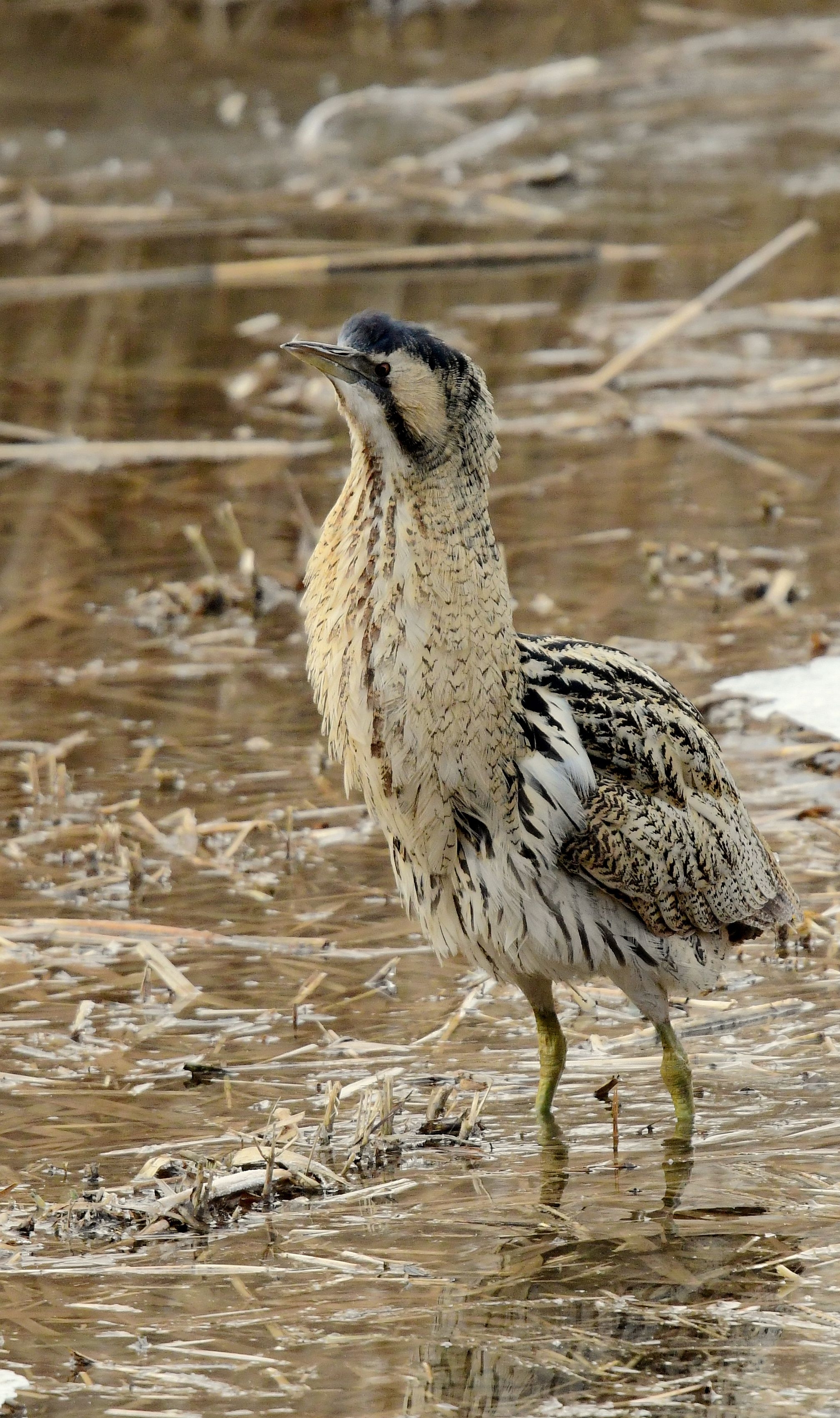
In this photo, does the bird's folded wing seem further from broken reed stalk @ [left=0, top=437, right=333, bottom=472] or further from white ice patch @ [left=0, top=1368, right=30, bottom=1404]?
broken reed stalk @ [left=0, top=437, right=333, bottom=472]

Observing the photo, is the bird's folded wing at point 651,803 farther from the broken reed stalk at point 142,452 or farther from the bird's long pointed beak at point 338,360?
the broken reed stalk at point 142,452

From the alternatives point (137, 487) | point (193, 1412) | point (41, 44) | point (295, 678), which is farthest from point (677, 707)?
point (41, 44)

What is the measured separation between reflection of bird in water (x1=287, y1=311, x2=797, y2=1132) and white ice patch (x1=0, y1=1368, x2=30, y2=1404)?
106 cm

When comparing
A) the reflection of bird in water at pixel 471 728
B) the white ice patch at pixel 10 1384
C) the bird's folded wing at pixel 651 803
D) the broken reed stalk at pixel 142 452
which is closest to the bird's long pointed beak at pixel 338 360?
the reflection of bird in water at pixel 471 728

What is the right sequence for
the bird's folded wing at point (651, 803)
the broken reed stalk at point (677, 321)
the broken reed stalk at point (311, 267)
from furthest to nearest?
the broken reed stalk at point (311, 267), the broken reed stalk at point (677, 321), the bird's folded wing at point (651, 803)

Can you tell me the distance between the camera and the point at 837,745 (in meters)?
5.22

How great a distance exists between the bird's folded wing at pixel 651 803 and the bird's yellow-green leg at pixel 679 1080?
0.62 feet

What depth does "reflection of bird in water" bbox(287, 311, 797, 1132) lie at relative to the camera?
11.4 feet

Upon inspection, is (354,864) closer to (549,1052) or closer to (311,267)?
(549,1052)

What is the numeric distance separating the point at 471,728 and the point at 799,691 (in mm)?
2277

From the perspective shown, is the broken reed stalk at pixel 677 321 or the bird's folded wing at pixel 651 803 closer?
the bird's folded wing at pixel 651 803

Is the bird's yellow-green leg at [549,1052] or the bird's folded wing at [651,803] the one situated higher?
the bird's folded wing at [651,803]

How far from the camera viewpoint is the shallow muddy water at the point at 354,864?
3004 mm

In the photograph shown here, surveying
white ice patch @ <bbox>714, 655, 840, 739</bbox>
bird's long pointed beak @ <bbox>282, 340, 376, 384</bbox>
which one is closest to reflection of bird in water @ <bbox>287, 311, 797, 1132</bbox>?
bird's long pointed beak @ <bbox>282, 340, 376, 384</bbox>
